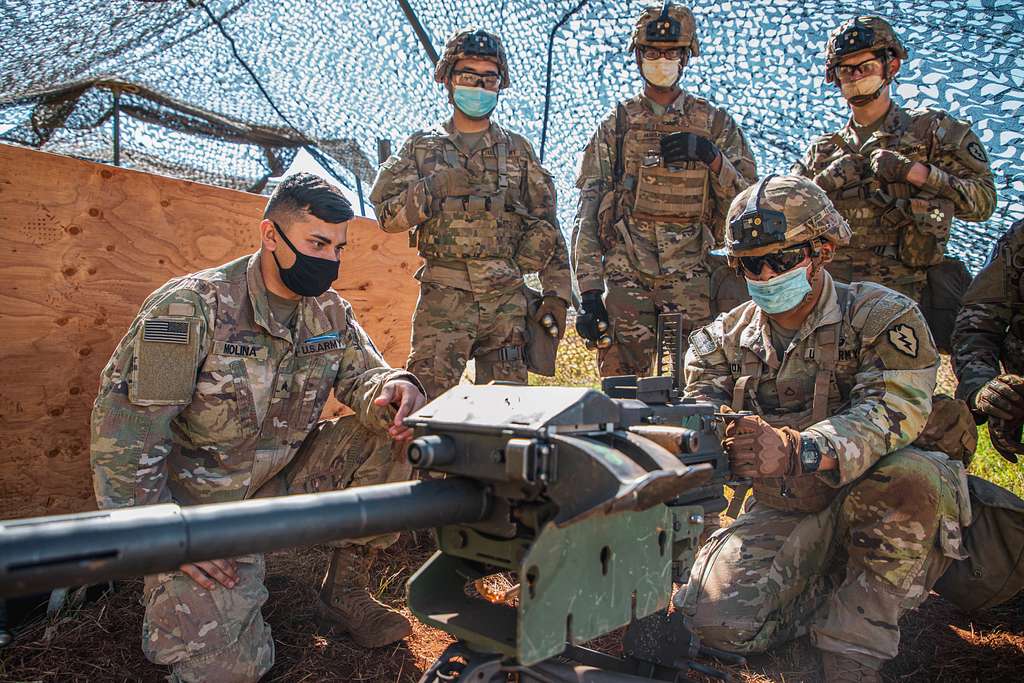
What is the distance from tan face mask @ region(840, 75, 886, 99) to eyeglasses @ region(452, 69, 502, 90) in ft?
6.86

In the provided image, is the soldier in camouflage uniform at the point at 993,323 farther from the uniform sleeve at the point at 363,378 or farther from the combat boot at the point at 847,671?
the uniform sleeve at the point at 363,378

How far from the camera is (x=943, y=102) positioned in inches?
192

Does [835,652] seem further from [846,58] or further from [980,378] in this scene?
[846,58]

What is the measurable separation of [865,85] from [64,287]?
4433 millimetres

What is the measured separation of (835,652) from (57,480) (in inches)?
134

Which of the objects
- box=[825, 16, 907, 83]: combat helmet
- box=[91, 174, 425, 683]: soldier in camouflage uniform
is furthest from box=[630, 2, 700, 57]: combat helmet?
box=[91, 174, 425, 683]: soldier in camouflage uniform

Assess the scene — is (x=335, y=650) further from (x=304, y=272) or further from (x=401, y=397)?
(x=304, y=272)

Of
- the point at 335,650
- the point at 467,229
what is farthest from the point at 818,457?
the point at 467,229

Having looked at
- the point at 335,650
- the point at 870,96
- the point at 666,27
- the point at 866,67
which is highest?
the point at 666,27

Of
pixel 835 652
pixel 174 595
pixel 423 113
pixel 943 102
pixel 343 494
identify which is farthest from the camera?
pixel 423 113

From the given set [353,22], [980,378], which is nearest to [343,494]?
[980,378]

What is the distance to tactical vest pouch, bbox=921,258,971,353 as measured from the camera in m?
4.70

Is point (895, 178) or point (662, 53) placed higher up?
point (662, 53)

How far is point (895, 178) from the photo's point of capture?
4453 mm
